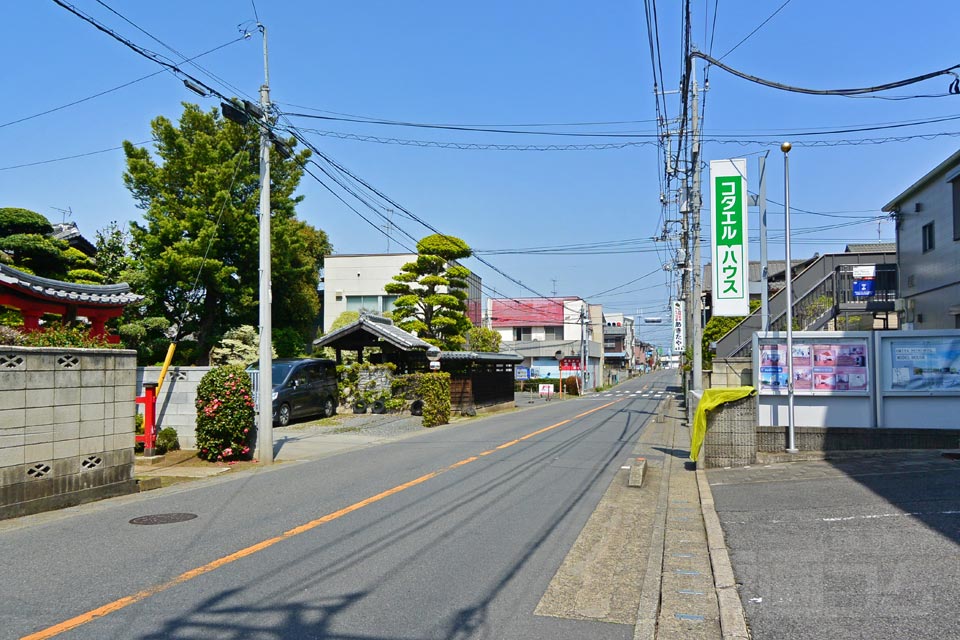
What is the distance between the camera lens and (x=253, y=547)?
704cm

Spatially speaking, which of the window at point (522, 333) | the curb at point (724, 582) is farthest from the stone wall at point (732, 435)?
the window at point (522, 333)

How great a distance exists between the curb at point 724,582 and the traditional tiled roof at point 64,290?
12.9m

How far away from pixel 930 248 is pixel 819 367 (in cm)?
811

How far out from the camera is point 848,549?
21.6 ft

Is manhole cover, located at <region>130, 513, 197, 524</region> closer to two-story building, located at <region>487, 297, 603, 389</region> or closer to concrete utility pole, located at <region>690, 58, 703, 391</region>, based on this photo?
concrete utility pole, located at <region>690, 58, 703, 391</region>

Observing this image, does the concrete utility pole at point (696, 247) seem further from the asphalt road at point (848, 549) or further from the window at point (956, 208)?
the asphalt road at point (848, 549)

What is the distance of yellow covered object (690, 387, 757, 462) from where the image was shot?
11.7m

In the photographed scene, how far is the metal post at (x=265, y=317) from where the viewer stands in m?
13.5

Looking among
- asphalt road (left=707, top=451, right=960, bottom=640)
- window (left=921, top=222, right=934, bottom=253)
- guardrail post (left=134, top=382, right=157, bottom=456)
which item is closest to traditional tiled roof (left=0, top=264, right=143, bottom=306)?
guardrail post (left=134, top=382, right=157, bottom=456)

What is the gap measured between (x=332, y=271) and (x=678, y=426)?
30.6 meters

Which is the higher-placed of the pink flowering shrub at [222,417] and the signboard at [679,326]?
the signboard at [679,326]

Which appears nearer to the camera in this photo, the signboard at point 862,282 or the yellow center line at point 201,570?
the yellow center line at point 201,570

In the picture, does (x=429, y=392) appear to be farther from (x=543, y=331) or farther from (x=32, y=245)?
(x=543, y=331)

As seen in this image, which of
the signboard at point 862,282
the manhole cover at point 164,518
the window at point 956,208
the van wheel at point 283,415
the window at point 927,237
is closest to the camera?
the manhole cover at point 164,518
